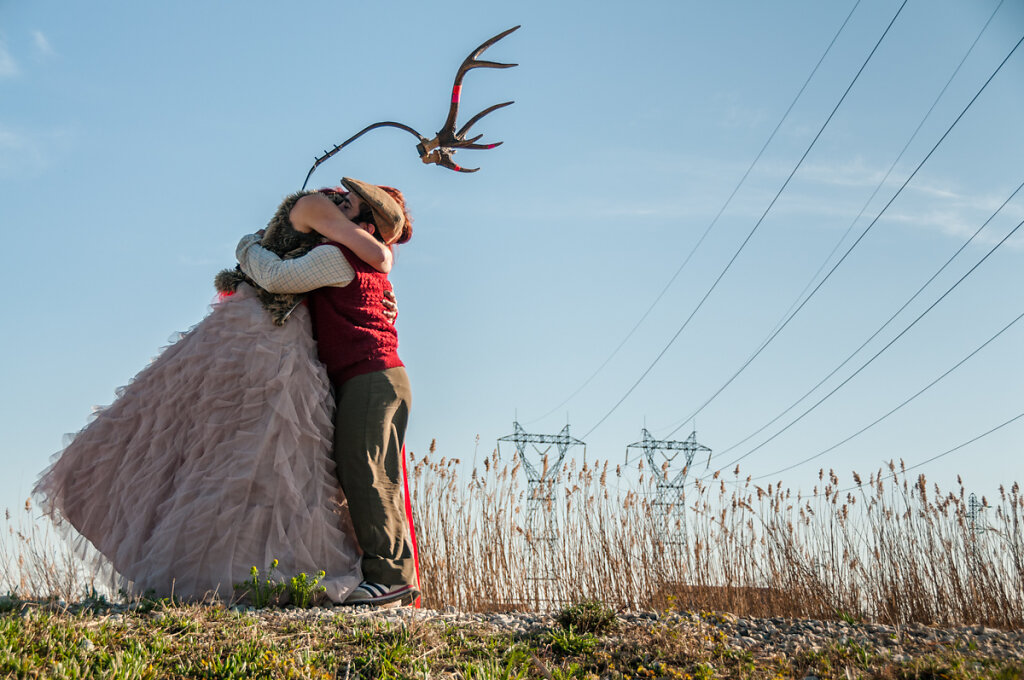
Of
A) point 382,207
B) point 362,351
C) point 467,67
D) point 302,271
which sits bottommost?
point 362,351

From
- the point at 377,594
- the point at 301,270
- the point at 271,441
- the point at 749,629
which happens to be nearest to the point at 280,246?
the point at 301,270

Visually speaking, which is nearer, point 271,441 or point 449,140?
point 271,441

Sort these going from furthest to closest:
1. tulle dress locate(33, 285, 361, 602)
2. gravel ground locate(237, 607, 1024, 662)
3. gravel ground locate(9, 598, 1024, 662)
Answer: tulle dress locate(33, 285, 361, 602)
gravel ground locate(237, 607, 1024, 662)
gravel ground locate(9, 598, 1024, 662)

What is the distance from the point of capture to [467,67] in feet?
14.2

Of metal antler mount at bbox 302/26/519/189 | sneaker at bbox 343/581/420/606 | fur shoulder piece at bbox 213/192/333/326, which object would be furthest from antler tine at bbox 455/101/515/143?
sneaker at bbox 343/581/420/606

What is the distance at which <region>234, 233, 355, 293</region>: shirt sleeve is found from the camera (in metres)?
3.51

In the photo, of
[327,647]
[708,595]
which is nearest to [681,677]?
[327,647]

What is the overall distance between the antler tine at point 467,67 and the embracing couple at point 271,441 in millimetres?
647

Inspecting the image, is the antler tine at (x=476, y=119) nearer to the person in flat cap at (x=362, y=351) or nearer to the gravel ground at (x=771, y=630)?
the person in flat cap at (x=362, y=351)

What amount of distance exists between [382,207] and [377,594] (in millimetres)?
1732

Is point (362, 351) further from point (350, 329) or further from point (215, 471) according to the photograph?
point (215, 471)

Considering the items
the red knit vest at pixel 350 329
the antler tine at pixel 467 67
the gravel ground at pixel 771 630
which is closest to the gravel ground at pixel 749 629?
the gravel ground at pixel 771 630

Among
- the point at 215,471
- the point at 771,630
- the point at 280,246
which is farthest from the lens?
the point at 280,246

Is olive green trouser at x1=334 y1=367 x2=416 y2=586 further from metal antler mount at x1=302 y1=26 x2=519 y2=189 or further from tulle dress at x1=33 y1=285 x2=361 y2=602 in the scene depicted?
metal antler mount at x1=302 y1=26 x2=519 y2=189
